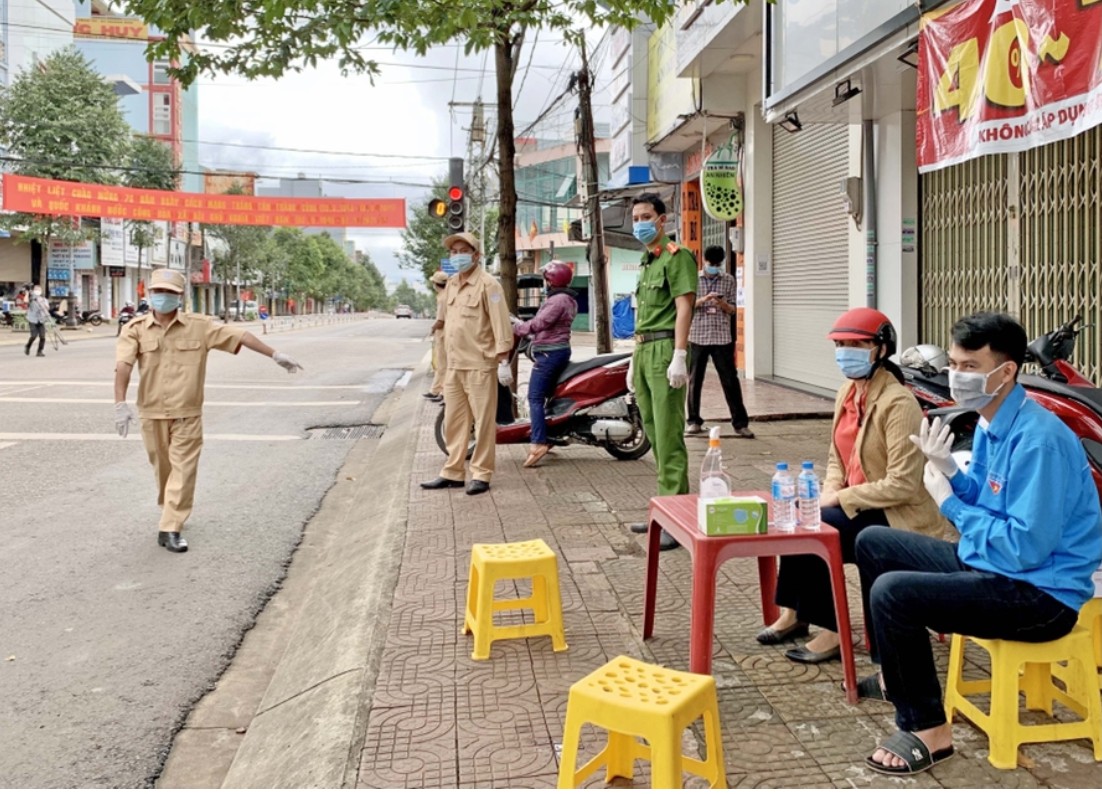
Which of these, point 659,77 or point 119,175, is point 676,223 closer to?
point 659,77

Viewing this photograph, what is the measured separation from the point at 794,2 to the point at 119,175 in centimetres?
3402

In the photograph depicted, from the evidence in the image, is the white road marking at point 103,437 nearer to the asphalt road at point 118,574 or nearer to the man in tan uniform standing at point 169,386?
the asphalt road at point 118,574

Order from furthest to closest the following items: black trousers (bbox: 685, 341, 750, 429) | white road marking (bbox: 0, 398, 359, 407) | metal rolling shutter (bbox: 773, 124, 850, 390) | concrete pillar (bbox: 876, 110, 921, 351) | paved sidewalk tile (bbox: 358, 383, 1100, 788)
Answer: white road marking (bbox: 0, 398, 359, 407), metal rolling shutter (bbox: 773, 124, 850, 390), concrete pillar (bbox: 876, 110, 921, 351), black trousers (bbox: 685, 341, 750, 429), paved sidewalk tile (bbox: 358, 383, 1100, 788)

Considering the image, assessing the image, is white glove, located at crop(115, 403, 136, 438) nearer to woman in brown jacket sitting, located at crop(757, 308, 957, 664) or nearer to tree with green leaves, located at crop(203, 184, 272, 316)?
woman in brown jacket sitting, located at crop(757, 308, 957, 664)

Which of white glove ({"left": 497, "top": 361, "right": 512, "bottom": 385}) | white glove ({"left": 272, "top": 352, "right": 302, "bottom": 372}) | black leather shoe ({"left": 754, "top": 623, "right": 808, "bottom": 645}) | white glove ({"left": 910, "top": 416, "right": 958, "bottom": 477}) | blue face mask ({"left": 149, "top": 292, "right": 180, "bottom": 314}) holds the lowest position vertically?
black leather shoe ({"left": 754, "top": 623, "right": 808, "bottom": 645})

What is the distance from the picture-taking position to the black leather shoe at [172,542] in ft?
19.8

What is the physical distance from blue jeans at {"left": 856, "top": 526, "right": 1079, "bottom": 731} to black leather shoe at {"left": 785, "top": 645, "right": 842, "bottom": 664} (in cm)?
75

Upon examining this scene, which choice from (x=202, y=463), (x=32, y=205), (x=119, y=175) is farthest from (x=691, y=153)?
(x=119, y=175)

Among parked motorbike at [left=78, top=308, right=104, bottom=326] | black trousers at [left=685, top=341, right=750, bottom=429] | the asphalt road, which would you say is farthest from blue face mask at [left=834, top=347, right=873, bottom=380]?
parked motorbike at [left=78, top=308, right=104, bottom=326]

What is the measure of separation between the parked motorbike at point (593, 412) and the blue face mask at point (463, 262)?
138cm

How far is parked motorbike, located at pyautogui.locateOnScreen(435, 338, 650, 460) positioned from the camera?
322 inches

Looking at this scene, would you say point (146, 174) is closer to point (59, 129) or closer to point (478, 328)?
point (59, 129)

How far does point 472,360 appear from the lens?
23.7ft

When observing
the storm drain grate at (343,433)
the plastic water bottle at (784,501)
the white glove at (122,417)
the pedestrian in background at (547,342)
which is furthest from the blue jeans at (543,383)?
the plastic water bottle at (784,501)
